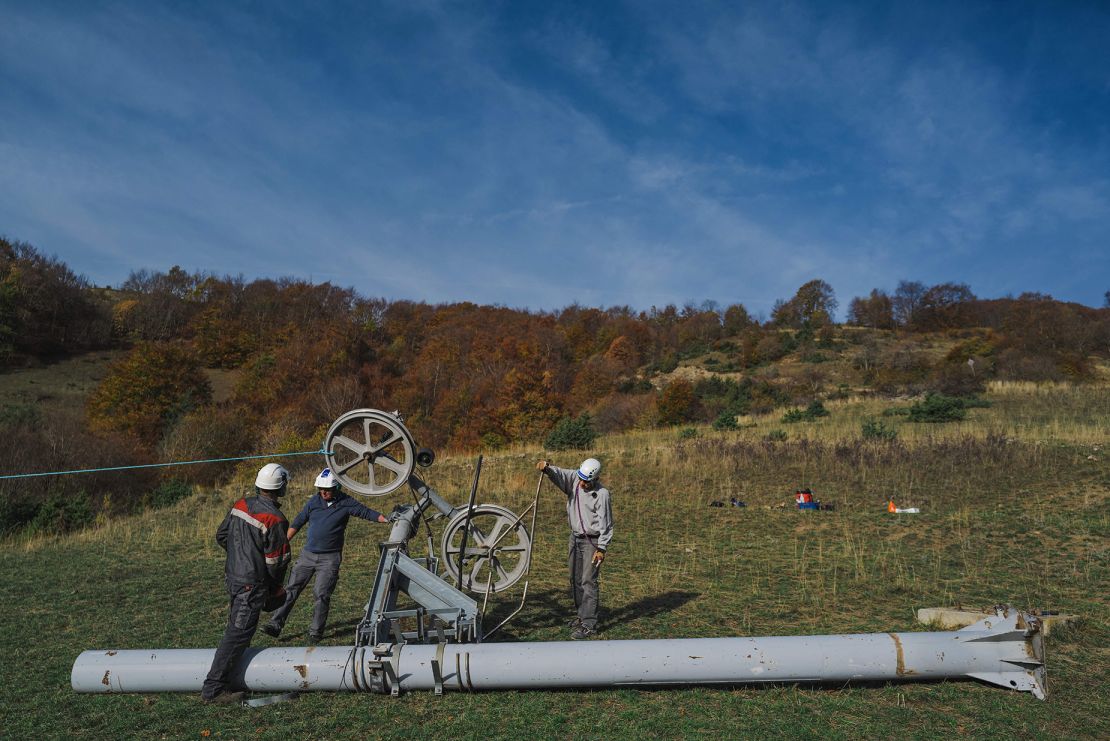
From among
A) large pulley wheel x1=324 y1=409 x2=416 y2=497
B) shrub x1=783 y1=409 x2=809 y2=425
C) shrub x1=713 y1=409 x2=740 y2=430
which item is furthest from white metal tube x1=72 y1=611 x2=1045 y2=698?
shrub x1=783 y1=409 x2=809 y2=425

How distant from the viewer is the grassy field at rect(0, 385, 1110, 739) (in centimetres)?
595

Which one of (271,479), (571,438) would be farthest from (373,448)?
Answer: (571,438)

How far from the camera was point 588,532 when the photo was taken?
831cm

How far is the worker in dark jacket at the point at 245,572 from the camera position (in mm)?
6328

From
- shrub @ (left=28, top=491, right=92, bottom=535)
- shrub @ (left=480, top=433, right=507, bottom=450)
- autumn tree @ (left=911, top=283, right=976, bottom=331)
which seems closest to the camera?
shrub @ (left=28, top=491, right=92, bottom=535)

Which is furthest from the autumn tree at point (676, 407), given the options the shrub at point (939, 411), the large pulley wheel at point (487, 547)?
the large pulley wheel at point (487, 547)

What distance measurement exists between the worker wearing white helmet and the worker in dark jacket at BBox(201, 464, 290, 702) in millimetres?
3021

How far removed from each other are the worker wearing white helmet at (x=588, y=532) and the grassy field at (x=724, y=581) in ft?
1.85

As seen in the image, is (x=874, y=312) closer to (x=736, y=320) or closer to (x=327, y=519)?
(x=736, y=320)

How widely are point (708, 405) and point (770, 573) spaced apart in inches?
1432

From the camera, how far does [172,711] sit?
20.0 feet

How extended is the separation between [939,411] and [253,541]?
27.8 m

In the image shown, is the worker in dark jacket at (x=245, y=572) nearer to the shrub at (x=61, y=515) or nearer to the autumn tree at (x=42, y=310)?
the shrub at (x=61, y=515)

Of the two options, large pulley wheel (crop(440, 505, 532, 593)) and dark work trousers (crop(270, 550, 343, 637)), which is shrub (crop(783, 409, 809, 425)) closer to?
large pulley wheel (crop(440, 505, 532, 593))
